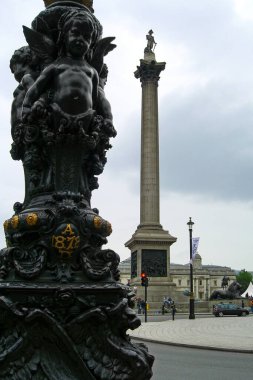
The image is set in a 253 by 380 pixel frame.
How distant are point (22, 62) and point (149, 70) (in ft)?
166

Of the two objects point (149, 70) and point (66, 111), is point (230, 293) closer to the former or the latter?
point (149, 70)

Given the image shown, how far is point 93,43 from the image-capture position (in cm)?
568

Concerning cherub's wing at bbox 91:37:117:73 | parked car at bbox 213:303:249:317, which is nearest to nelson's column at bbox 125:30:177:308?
parked car at bbox 213:303:249:317

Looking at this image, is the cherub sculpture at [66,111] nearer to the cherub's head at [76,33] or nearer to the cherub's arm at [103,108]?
the cherub's head at [76,33]

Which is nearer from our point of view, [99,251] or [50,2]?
[99,251]

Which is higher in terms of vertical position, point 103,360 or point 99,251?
point 99,251

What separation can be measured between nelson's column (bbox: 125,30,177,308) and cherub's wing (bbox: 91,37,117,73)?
4072 cm

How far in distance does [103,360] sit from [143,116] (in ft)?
164

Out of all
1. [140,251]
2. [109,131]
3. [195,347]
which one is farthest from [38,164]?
[140,251]

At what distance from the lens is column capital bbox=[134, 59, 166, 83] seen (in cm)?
5491

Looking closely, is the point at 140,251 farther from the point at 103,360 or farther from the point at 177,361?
the point at 103,360

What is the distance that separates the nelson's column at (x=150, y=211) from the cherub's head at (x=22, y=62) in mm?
40421

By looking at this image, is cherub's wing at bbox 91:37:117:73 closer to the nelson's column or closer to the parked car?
the parked car

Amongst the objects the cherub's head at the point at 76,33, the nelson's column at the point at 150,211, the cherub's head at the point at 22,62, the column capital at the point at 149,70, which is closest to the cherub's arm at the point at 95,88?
the cherub's head at the point at 76,33
